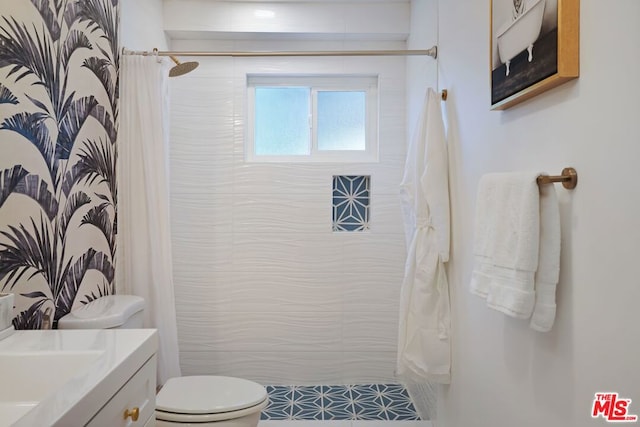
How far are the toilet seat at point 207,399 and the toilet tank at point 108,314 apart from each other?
334 mm

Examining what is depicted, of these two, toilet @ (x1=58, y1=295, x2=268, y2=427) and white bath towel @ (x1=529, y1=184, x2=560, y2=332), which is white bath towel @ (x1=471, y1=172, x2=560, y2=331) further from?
toilet @ (x1=58, y1=295, x2=268, y2=427)

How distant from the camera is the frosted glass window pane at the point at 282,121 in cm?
290

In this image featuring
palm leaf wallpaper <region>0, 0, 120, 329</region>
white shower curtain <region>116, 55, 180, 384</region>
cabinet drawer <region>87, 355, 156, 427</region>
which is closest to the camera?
cabinet drawer <region>87, 355, 156, 427</region>

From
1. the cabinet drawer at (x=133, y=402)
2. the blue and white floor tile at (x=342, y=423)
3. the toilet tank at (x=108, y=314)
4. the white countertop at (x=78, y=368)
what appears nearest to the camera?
the white countertop at (x=78, y=368)

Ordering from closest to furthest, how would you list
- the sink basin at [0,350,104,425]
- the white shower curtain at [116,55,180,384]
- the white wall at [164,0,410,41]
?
the sink basin at [0,350,104,425]
the white shower curtain at [116,55,180,384]
the white wall at [164,0,410,41]

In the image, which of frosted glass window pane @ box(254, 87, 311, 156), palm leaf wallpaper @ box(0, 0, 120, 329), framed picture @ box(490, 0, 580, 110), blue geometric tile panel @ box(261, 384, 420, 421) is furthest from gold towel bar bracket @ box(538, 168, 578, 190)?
frosted glass window pane @ box(254, 87, 311, 156)

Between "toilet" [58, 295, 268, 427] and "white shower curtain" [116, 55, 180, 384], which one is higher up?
"white shower curtain" [116, 55, 180, 384]

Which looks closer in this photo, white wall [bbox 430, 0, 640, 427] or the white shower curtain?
white wall [bbox 430, 0, 640, 427]

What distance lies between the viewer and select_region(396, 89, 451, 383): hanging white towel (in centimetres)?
191

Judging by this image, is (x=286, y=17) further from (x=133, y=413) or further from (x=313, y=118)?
(x=133, y=413)

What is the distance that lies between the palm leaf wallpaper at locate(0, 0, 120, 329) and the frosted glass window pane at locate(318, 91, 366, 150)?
1310mm

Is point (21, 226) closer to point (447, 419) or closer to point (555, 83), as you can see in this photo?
point (555, 83)

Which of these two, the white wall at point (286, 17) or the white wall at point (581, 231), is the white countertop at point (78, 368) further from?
the white wall at point (286, 17)

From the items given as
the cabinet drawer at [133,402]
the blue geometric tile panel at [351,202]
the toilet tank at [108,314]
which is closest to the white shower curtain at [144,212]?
the toilet tank at [108,314]
